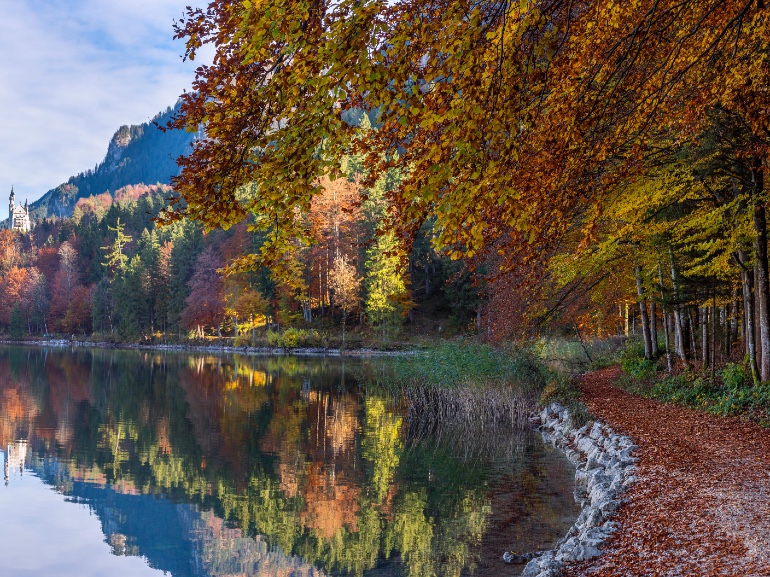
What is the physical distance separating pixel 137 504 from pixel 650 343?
17.3 meters

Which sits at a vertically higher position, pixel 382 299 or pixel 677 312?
pixel 382 299

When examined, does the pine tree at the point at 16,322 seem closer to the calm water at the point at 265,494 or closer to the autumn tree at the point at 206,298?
the autumn tree at the point at 206,298

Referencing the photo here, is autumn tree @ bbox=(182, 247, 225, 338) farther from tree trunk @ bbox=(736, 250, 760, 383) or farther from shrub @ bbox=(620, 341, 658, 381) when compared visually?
tree trunk @ bbox=(736, 250, 760, 383)

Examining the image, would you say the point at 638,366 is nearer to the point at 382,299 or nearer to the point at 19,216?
the point at 382,299

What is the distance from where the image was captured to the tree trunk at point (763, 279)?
40.7 feet

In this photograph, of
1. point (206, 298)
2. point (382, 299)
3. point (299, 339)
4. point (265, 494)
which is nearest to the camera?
point (265, 494)

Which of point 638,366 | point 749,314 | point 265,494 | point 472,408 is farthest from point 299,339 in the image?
point 749,314

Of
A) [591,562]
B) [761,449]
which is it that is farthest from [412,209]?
[761,449]

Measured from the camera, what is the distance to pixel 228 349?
59812mm

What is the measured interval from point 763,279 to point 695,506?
6941 mm

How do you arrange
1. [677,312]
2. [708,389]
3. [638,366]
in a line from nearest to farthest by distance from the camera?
[708,389] → [677,312] → [638,366]

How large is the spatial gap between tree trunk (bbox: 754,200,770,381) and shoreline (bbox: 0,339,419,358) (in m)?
23.5

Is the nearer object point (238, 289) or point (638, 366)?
point (638, 366)

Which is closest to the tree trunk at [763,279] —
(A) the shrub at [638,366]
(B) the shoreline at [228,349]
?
(A) the shrub at [638,366]
